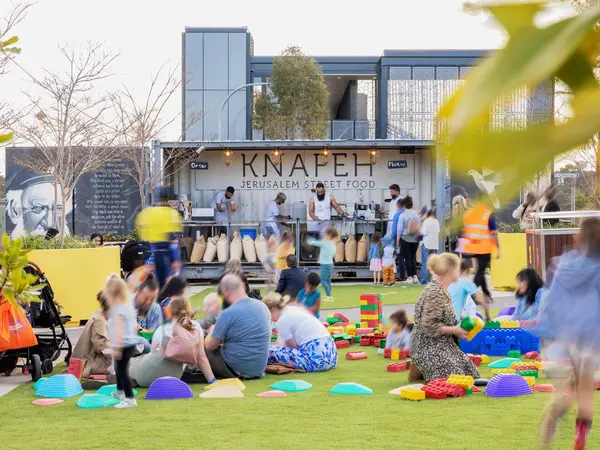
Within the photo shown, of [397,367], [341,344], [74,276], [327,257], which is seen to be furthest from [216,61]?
[397,367]

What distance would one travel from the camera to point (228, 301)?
9.09 metres

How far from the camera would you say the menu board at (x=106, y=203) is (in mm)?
28484

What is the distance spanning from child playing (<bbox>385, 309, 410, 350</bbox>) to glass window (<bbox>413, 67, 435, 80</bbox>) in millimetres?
38939

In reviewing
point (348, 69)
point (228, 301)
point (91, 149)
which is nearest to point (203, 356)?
point (228, 301)

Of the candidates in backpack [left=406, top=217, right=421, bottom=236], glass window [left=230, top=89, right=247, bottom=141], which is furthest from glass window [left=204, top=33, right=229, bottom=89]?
backpack [left=406, top=217, right=421, bottom=236]

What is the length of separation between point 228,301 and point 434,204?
1249cm

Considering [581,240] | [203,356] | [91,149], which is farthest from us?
[91,149]

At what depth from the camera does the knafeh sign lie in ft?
71.6

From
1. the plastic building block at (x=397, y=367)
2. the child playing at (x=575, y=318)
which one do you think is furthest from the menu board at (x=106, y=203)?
the child playing at (x=575, y=318)

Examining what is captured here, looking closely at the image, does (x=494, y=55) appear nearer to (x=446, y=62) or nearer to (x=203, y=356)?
(x=203, y=356)

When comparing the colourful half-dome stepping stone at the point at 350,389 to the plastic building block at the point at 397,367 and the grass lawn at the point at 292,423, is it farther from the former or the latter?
the plastic building block at the point at 397,367

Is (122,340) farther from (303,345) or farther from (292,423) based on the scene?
(303,345)

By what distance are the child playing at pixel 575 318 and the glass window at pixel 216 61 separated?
49845 mm

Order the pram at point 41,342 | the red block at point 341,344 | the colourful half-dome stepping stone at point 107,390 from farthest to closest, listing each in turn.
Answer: the red block at point 341,344 < the pram at point 41,342 < the colourful half-dome stepping stone at point 107,390
